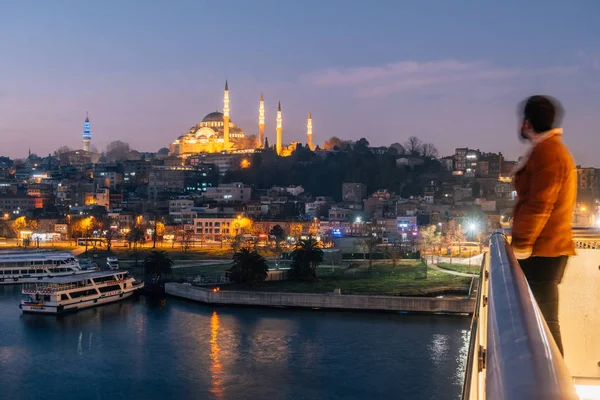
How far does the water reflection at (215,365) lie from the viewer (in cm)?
683

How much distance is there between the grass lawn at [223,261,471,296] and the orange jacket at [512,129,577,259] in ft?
36.1

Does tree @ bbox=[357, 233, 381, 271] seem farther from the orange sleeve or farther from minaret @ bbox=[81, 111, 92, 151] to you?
minaret @ bbox=[81, 111, 92, 151]

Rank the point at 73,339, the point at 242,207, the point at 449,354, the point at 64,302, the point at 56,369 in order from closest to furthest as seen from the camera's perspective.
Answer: the point at 56,369, the point at 449,354, the point at 73,339, the point at 64,302, the point at 242,207

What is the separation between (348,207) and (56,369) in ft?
66.3

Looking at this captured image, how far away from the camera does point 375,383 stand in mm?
6914

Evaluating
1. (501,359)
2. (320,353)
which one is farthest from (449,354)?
(501,359)

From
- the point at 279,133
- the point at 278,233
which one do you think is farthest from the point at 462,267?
the point at 279,133

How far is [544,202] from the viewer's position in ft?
3.09

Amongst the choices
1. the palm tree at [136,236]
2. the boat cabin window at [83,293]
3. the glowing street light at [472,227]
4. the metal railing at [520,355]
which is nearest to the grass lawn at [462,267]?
the glowing street light at [472,227]

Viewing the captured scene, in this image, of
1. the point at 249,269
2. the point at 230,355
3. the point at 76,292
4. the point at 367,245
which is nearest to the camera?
the point at 230,355

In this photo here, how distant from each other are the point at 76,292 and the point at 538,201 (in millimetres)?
12172

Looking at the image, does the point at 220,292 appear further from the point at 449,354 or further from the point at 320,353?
the point at 449,354

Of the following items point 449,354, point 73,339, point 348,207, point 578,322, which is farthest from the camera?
point 348,207

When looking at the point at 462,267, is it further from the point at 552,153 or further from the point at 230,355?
the point at 552,153
